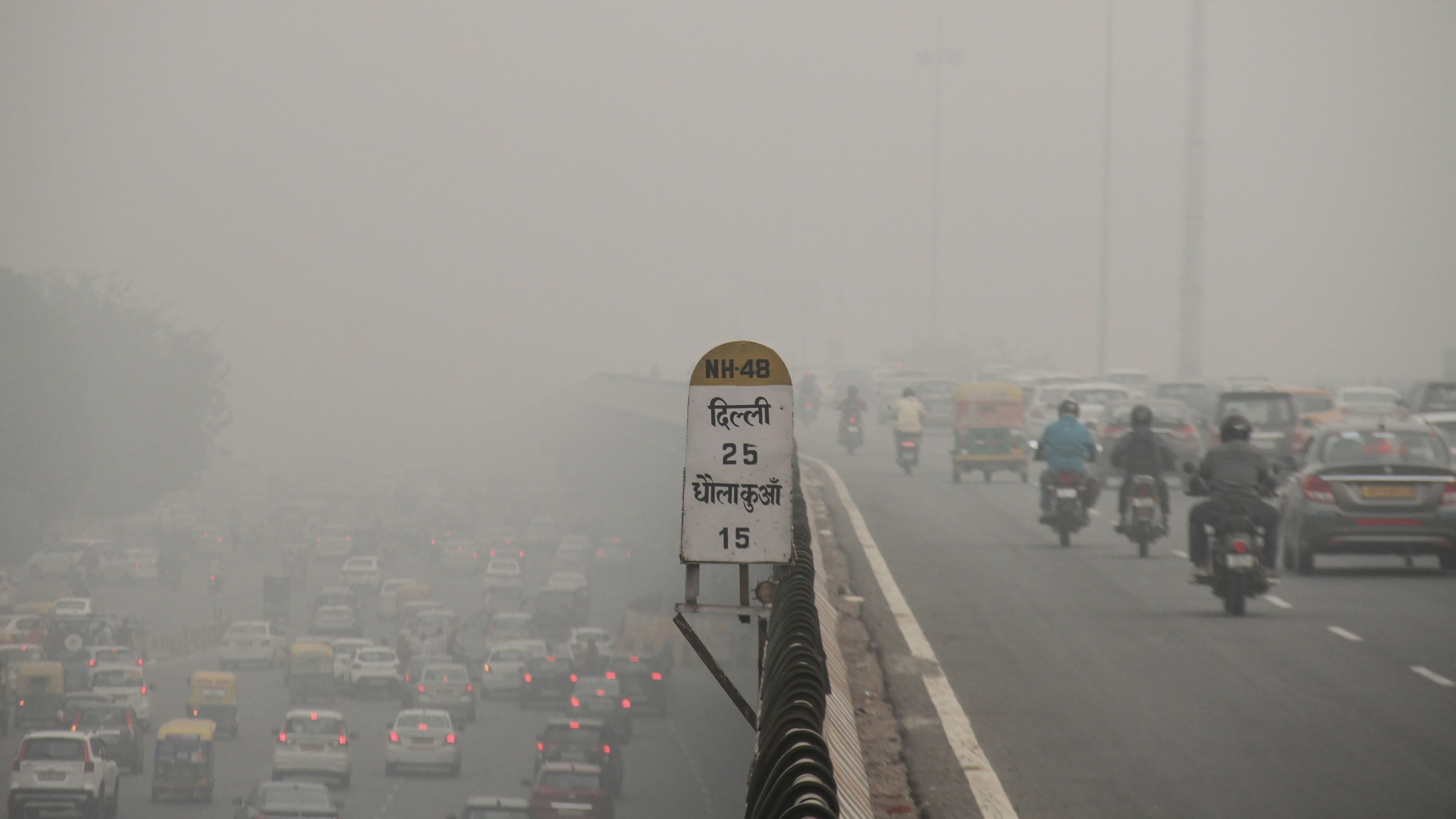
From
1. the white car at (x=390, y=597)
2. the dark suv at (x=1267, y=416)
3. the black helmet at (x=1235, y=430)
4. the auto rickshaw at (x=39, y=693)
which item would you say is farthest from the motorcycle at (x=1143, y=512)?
the white car at (x=390, y=597)

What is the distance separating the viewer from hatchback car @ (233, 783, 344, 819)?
51.8m

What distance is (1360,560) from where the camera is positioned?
19.1 m

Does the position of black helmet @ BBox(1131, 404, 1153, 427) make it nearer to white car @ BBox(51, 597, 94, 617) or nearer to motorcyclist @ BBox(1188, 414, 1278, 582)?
motorcyclist @ BBox(1188, 414, 1278, 582)

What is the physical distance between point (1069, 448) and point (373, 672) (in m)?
68.1

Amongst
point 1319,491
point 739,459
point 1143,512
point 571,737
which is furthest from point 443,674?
point 739,459

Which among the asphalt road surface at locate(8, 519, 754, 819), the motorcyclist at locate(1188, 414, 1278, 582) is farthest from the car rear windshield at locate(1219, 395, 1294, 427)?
the motorcyclist at locate(1188, 414, 1278, 582)

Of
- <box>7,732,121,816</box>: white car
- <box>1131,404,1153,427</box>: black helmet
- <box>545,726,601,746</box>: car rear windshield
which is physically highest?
<box>1131,404,1153,427</box>: black helmet

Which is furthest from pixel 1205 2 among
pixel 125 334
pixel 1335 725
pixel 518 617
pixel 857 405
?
pixel 125 334

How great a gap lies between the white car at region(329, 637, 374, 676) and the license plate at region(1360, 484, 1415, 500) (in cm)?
7244

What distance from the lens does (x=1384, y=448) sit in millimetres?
18609

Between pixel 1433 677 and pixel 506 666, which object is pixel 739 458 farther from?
pixel 506 666

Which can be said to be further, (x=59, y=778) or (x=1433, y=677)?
(x=59, y=778)

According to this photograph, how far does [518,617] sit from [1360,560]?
8070 centimetres

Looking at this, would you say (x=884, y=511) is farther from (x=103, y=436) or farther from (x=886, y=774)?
(x=103, y=436)
